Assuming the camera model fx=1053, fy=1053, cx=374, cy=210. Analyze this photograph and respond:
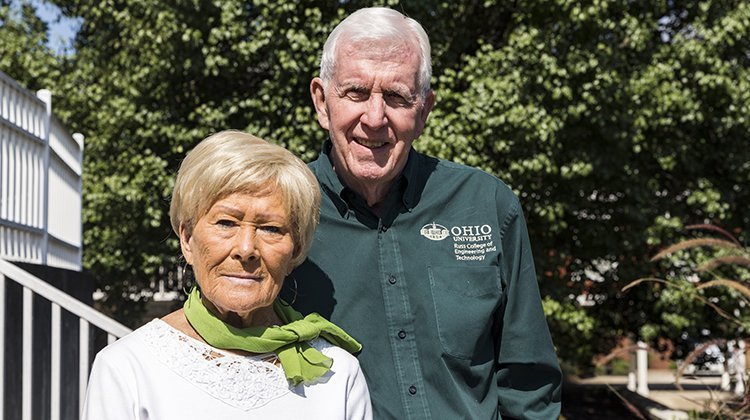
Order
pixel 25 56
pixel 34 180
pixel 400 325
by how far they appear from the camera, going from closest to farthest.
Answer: pixel 400 325
pixel 34 180
pixel 25 56

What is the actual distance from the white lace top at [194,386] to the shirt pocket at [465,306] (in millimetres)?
416

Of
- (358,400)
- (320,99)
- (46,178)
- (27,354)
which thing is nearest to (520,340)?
(358,400)

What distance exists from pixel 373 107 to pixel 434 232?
1.39 ft

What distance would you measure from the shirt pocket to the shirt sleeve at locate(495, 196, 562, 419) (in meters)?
0.06

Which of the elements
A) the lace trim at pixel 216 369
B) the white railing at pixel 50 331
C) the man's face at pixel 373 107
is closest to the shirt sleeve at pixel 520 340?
the man's face at pixel 373 107

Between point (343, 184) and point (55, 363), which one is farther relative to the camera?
point (55, 363)

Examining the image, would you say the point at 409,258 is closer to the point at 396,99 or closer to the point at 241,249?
the point at 396,99

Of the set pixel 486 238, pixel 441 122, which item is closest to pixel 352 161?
pixel 486 238

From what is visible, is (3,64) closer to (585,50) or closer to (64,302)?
(585,50)

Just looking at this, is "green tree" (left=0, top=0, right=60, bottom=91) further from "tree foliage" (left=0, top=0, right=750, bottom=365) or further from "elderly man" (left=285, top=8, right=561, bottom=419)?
"elderly man" (left=285, top=8, right=561, bottom=419)

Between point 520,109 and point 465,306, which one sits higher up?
point 520,109

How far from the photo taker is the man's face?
2.80 m

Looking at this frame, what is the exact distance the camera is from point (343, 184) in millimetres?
2955

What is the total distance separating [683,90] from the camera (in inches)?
622
